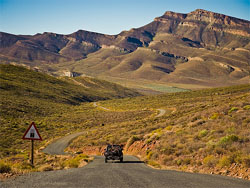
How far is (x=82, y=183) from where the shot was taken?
38.8 ft

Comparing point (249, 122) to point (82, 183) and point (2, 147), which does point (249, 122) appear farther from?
point (2, 147)

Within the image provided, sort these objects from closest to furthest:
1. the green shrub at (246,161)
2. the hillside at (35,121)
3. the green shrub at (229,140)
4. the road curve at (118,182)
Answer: the road curve at (118,182) → the green shrub at (246,161) → the green shrub at (229,140) → the hillside at (35,121)

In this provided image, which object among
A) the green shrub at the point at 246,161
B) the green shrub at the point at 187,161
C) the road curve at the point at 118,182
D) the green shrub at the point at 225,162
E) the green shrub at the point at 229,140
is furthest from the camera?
the green shrub at the point at 229,140

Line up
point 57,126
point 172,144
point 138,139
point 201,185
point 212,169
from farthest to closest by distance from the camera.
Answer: point 57,126 → point 138,139 → point 172,144 → point 212,169 → point 201,185

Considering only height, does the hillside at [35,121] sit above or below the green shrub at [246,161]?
below

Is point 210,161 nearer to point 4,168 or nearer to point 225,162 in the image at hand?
point 225,162

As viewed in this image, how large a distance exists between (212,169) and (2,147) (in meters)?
36.2

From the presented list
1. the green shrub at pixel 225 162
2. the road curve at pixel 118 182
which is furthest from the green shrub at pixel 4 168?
the green shrub at pixel 225 162

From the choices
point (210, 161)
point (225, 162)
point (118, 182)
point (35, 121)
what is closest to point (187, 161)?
point (210, 161)

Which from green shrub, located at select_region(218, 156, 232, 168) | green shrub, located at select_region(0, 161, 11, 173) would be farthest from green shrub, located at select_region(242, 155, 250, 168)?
green shrub, located at select_region(0, 161, 11, 173)

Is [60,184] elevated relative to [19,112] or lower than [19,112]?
elevated

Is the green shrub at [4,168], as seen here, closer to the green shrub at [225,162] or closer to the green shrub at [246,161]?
the green shrub at [225,162]

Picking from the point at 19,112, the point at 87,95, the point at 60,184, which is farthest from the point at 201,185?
the point at 87,95

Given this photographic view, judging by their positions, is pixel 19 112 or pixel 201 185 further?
pixel 19 112
